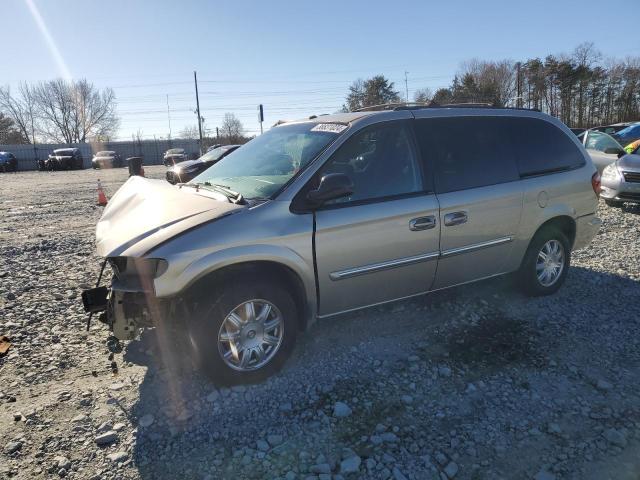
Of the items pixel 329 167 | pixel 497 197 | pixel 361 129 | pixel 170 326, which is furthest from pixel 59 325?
pixel 497 197

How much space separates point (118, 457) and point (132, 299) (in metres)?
0.96

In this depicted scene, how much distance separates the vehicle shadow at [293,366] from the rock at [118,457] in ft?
0.17

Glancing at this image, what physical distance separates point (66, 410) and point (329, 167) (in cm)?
249

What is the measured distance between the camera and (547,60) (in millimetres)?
48219

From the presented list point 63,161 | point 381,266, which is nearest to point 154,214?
point 381,266

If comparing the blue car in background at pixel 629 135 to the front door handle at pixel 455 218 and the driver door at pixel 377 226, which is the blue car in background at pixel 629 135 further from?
the driver door at pixel 377 226

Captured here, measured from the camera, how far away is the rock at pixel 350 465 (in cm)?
242

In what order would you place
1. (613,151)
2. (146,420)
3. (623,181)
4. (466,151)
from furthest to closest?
(613,151)
(623,181)
(466,151)
(146,420)

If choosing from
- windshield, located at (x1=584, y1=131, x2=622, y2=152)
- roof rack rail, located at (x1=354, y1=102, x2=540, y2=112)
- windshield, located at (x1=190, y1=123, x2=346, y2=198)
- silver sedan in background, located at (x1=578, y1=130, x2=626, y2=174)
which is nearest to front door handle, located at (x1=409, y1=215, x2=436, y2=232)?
windshield, located at (x1=190, y1=123, x2=346, y2=198)

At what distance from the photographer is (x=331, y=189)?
308 cm

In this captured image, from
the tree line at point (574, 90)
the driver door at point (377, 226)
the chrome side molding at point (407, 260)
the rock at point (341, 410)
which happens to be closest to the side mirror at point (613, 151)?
the chrome side molding at point (407, 260)

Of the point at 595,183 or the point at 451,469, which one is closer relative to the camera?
the point at 451,469

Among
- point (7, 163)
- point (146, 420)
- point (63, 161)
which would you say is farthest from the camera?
point (63, 161)

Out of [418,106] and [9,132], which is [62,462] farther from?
[9,132]
